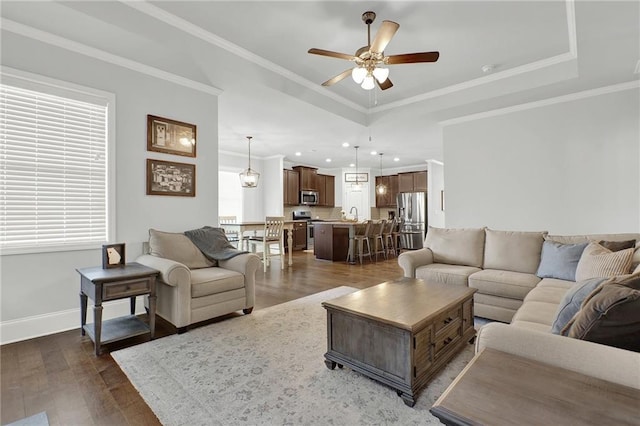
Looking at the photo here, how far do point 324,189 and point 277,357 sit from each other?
810 cm

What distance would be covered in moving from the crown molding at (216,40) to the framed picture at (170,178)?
4.60ft

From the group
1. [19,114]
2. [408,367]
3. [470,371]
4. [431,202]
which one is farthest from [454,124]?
[19,114]

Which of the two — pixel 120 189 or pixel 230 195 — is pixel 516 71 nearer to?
pixel 120 189

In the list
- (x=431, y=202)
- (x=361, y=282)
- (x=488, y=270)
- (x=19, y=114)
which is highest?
(x=19, y=114)

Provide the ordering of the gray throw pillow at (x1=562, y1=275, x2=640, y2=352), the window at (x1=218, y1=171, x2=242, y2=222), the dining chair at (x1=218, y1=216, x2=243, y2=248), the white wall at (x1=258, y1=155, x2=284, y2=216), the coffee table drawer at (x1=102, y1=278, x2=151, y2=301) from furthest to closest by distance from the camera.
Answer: the white wall at (x1=258, y1=155, x2=284, y2=216)
the window at (x1=218, y1=171, x2=242, y2=222)
the dining chair at (x1=218, y1=216, x2=243, y2=248)
the coffee table drawer at (x1=102, y1=278, x2=151, y2=301)
the gray throw pillow at (x1=562, y1=275, x2=640, y2=352)

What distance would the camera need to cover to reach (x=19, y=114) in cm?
273

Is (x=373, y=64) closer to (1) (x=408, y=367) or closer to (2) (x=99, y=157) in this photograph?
(1) (x=408, y=367)

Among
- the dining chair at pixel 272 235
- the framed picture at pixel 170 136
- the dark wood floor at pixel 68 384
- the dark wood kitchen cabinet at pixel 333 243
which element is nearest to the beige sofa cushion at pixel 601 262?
the dark wood floor at pixel 68 384

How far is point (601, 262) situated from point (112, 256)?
4.13 m

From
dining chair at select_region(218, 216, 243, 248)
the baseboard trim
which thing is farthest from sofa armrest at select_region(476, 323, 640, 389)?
dining chair at select_region(218, 216, 243, 248)

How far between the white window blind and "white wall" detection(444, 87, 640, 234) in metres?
5.03

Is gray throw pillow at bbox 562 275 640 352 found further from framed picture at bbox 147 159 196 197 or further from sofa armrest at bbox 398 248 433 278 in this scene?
framed picture at bbox 147 159 196 197

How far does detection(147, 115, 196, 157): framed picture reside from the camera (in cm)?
345

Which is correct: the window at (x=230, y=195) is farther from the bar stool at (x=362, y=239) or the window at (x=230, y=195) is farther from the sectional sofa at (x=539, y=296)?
the sectional sofa at (x=539, y=296)
